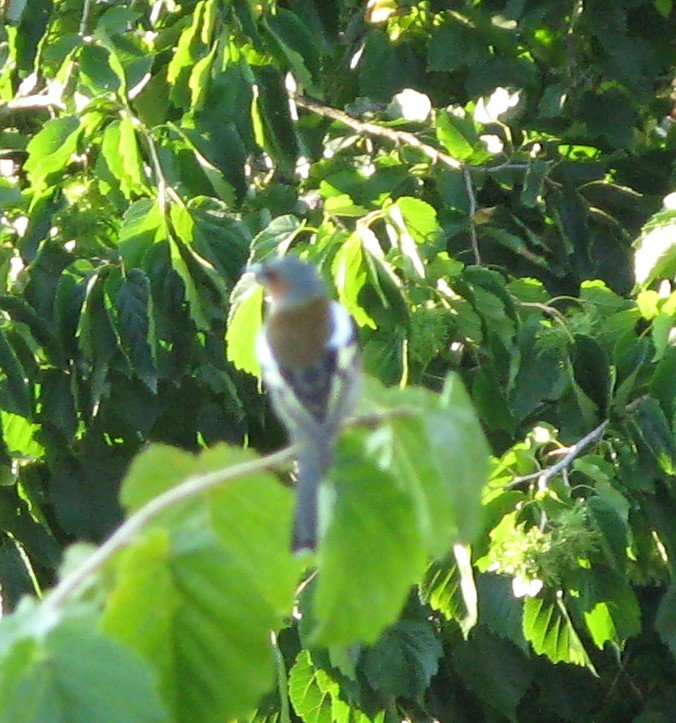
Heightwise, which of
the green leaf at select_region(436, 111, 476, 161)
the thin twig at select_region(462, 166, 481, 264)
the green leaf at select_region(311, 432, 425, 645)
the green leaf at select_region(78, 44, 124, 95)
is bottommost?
the thin twig at select_region(462, 166, 481, 264)

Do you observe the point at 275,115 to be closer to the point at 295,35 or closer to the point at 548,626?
the point at 295,35

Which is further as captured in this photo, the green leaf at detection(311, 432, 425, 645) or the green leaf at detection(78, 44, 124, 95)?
the green leaf at detection(78, 44, 124, 95)

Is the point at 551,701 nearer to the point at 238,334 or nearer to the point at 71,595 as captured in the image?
the point at 238,334

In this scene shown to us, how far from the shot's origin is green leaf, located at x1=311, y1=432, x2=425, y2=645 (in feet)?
3.27

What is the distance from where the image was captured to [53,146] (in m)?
3.31

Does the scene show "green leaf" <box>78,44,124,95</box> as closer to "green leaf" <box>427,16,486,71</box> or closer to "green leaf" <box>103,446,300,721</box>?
"green leaf" <box>427,16,486,71</box>

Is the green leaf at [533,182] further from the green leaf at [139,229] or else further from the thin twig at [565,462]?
the green leaf at [139,229]

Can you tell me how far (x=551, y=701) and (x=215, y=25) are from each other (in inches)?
92.3

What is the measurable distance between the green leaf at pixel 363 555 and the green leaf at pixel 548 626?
1.98 m

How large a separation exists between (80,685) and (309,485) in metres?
0.45

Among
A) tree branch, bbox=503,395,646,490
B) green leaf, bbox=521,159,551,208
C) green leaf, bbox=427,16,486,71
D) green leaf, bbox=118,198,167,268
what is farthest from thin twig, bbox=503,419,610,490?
green leaf, bbox=427,16,486,71

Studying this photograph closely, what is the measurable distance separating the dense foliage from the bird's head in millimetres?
404

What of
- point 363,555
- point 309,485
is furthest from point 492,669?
point 363,555

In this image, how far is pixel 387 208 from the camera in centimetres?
306
